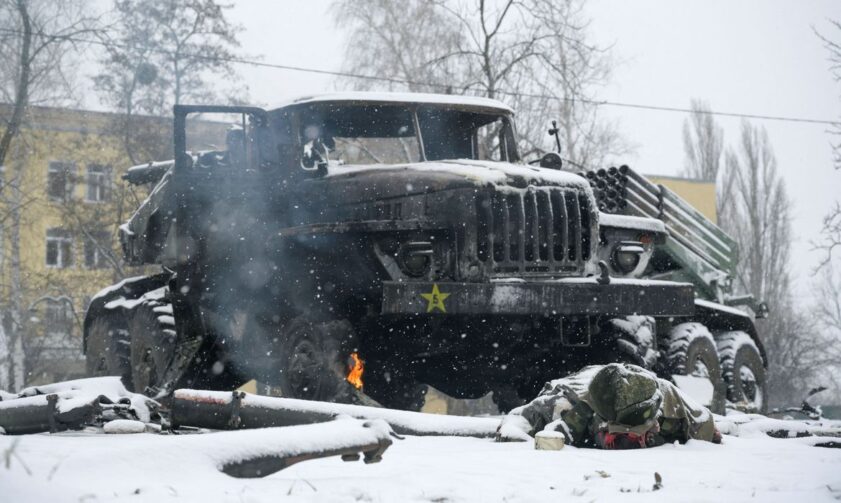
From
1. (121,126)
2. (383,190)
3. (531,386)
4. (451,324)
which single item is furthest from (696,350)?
(121,126)

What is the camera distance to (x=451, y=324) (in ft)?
29.9

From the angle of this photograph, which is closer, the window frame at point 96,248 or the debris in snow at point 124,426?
the debris in snow at point 124,426

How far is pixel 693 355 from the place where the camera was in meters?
11.5

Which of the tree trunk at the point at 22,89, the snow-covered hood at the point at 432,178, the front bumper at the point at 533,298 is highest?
the tree trunk at the point at 22,89

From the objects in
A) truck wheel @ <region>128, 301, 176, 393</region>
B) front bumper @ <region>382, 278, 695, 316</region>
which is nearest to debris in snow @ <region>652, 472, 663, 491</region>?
front bumper @ <region>382, 278, 695, 316</region>

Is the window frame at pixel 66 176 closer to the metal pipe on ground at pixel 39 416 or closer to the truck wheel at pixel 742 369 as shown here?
the truck wheel at pixel 742 369

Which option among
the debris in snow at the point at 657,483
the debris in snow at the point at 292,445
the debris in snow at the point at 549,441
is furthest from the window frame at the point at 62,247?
the debris in snow at the point at 657,483

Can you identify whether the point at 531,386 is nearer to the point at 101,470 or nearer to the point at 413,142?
the point at 413,142

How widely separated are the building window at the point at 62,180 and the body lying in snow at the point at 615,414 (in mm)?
22484

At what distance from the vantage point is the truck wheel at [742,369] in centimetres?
1237

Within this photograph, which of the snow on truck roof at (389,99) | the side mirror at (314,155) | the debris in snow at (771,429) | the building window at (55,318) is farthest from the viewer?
the building window at (55,318)

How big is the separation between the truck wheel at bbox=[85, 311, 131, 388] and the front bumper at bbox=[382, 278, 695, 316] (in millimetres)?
4904

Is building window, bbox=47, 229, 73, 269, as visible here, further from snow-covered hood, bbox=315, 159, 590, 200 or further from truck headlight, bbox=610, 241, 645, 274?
truck headlight, bbox=610, 241, 645, 274

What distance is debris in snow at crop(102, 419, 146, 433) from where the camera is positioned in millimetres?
6980
